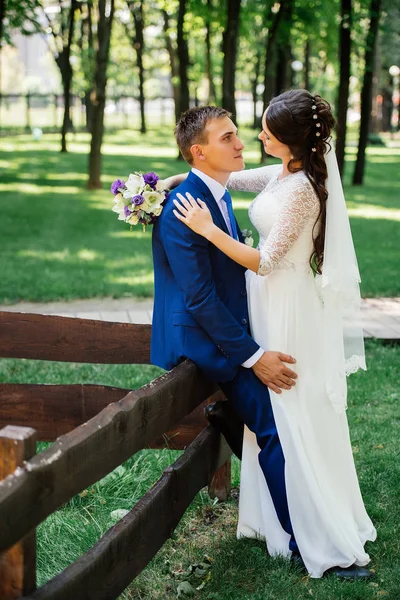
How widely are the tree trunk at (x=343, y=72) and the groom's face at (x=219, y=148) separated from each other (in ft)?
49.7

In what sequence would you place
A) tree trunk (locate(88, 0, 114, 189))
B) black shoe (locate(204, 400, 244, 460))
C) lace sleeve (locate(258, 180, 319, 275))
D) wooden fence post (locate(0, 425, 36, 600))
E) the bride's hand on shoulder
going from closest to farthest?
wooden fence post (locate(0, 425, 36, 600)) → the bride's hand on shoulder → lace sleeve (locate(258, 180, 319, 275)) → black shoe (locate(204, 400, 244, 460)) → tree trunk (locate(88, 0, 114, 189))

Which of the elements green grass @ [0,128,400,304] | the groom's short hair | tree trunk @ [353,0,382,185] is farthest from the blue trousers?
tree trunk @ [353,0,382,185]

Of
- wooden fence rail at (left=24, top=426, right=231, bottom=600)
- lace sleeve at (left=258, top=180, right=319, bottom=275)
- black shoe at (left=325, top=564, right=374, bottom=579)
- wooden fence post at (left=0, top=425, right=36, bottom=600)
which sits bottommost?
black shoe at (left=325, top=564, right=374, bottom=579)

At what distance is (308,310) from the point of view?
3.91m

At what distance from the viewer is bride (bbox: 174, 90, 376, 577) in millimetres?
3740

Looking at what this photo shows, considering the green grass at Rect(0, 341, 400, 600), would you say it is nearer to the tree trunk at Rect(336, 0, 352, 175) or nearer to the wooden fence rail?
the wooden fence rail

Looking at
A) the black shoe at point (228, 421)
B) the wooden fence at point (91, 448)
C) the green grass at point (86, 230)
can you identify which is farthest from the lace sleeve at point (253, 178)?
the green grass at point (86, 230)

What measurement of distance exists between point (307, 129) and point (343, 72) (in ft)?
54.5

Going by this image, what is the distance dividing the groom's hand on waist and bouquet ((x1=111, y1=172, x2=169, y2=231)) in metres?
0.72

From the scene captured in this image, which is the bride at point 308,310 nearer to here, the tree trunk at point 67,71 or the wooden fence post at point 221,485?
the wooden fence post at point 221,485

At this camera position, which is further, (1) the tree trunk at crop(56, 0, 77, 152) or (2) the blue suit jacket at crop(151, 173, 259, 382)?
(1) the tree trunk at crop(56, 0, 77, 152)

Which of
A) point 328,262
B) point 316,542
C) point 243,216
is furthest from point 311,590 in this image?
point 243,216

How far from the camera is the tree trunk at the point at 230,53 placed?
19.9 m

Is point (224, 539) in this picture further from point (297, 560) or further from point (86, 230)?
point (86, 230)
